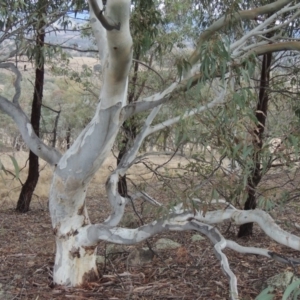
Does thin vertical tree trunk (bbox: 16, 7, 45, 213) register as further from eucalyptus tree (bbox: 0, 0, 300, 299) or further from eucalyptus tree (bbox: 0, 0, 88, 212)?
eucalyptus tree (bbox: 0, 0, 300, 299)

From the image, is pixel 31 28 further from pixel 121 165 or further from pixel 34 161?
pixel 34 161

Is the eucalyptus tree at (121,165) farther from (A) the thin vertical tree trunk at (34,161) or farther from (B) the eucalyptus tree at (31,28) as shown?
Result: (A) the thin vertical tree trunk at (34,161)

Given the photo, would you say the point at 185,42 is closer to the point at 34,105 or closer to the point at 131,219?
the point at 34,105

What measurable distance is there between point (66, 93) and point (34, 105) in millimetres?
8001

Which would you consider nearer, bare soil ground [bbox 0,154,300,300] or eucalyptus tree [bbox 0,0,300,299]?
eucalyptus tree [bbox 0,0,300,299]

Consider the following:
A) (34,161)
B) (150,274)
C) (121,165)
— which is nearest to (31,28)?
(121,165)

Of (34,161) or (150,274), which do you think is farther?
(34,161)

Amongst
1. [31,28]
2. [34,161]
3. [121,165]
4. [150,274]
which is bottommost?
[150,274]

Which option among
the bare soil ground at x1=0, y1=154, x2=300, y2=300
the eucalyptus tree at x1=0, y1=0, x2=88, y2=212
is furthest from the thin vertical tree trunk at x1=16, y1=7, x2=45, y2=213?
the bare soil ground at x1=0, y1=154, x2=300, y2=300

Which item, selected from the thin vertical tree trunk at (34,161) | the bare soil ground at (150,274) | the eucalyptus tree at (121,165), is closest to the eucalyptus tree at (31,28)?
the thin vertical tree trunk at (34,161)

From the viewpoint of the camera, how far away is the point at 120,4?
2.62 m

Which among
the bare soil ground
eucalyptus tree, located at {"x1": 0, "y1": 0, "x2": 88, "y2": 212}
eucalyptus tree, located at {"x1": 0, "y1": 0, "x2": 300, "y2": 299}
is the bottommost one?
the bare soil ground

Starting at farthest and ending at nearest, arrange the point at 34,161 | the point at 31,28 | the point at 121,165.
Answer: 1. the point at 34,161
2. the point at 31,28
3. the point at 121,165

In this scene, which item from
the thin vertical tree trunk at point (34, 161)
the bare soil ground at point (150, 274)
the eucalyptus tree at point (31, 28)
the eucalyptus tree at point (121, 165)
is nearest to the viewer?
the eucalyptus tree at point (121, 165)
